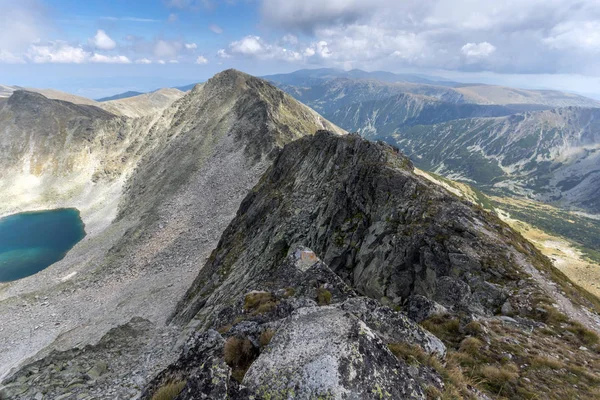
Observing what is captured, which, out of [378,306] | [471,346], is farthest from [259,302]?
[471,346]

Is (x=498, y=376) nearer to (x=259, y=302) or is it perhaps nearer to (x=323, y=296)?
(x=323, y=296)

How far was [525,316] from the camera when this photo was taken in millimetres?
16969

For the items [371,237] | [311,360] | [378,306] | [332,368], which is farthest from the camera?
[371,237]

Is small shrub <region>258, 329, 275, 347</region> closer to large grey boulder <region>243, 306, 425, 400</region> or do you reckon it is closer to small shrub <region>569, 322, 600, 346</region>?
large grey boulder <region>243, 306, 425, 400</region>

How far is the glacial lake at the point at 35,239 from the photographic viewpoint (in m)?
87.6

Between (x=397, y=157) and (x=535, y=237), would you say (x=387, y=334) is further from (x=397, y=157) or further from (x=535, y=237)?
(x=535, y=237)

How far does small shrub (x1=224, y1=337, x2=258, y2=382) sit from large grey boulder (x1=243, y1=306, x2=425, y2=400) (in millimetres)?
1343

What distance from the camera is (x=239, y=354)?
10.8 metres

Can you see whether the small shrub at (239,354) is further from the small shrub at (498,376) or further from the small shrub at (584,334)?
the small shrub at (584,334)

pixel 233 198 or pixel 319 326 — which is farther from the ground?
pixel 319 326

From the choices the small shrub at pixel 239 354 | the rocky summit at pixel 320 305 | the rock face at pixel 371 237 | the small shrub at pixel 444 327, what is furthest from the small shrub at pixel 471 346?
the small shrub at pixel 239 354

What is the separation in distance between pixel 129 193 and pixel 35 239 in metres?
35.2

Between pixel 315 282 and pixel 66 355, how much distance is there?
20.5 m

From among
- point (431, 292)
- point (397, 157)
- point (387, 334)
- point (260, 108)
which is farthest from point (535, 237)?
point (387, 334)
